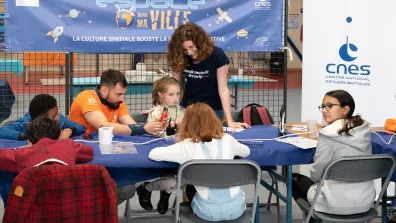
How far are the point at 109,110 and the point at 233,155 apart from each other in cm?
112

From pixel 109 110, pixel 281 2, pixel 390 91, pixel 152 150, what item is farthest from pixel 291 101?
pixel 152 150

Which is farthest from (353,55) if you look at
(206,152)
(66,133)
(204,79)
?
(66,133)

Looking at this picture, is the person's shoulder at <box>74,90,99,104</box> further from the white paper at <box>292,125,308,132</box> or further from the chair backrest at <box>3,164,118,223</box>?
the white paper at <box>292,125,308,132</box>

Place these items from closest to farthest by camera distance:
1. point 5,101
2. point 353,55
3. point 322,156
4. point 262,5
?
point 322,156
point 353,55
point 262,5
point 5,101

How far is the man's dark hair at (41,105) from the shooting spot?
12.3 ft

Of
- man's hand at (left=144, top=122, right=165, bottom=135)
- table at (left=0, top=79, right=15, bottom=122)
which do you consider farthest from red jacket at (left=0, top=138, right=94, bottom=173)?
table at (left=0, top=79, right=15, bottom=122)

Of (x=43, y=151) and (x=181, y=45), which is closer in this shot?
(x=43, y=151)

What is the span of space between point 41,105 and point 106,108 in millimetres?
564

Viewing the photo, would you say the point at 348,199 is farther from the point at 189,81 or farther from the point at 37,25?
the point at 37,25

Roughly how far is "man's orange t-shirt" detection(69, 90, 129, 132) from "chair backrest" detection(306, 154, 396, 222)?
1.48 m

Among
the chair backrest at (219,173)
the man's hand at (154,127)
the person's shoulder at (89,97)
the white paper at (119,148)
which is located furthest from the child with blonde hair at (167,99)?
the chair backrest at (219,173)

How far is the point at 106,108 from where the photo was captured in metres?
4.21

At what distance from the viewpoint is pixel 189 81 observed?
462 centimetres

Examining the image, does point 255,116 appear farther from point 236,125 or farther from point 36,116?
point 36,116
